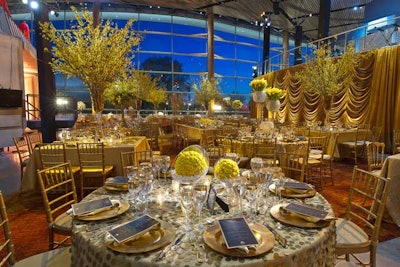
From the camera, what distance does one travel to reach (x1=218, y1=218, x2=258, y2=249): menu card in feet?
3.97

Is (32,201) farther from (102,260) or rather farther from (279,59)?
(279,59)

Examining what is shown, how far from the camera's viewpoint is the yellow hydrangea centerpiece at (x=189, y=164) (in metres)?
1.71

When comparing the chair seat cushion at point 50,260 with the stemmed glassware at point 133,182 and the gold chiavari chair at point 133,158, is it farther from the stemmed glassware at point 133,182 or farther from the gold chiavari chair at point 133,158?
the gold chiavari chair at point 133,158

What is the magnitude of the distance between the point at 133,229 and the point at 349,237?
5.08 ft

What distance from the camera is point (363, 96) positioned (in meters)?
8.23

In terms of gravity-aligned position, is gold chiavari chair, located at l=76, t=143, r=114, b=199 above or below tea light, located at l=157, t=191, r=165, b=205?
below

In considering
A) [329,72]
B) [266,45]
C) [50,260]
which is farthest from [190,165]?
[266,45]

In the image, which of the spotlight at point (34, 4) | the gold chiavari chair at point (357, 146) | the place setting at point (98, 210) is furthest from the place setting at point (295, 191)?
the spotlight at point (34, 4)

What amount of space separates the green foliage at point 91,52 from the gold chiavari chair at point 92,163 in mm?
713

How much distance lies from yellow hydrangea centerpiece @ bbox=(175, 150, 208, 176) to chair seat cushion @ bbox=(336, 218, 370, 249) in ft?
3.56

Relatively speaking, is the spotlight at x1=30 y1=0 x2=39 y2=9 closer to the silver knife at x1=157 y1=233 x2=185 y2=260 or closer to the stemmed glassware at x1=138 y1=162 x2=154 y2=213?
the stemmed glassware at x1=138 y1=162 x2=154 y2=213

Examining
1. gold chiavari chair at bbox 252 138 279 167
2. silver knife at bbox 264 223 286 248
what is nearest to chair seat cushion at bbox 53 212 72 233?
silver knife at bbox 264 223 286 248

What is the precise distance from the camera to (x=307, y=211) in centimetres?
157

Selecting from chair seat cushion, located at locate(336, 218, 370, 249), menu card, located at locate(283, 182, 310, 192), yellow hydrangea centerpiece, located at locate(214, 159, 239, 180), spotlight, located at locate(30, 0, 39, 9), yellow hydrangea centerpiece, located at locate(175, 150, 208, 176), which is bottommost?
chair seat cushion, located at locate(336, 218, 370, 249)
